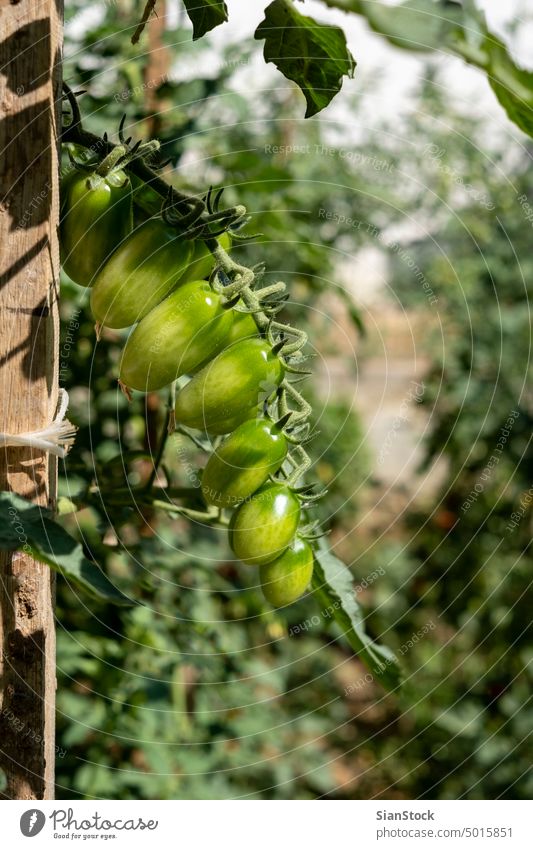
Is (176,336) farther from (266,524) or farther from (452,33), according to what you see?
(452,33)

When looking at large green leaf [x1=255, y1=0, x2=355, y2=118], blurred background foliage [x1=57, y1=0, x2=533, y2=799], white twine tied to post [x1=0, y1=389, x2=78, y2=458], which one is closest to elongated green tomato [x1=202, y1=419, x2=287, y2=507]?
white twine tied to post [x1=0, y1=389, x2=78, y2=458]

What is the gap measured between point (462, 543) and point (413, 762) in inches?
20.3


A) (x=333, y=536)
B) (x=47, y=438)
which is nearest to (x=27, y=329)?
(x=47, y=438)

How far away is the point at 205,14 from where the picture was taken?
63 cm

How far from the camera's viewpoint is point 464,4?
1.75 ft

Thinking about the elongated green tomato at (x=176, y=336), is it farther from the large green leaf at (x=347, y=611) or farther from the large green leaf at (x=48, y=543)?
the large green leaf at (x=347, y=611)

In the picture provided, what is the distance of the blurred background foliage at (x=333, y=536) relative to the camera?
1204 mm

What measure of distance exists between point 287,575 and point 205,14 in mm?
407

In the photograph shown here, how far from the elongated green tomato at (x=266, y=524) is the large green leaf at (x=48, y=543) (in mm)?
134

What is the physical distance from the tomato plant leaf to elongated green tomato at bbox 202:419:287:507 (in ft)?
0.92
